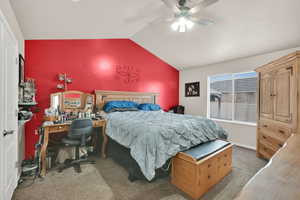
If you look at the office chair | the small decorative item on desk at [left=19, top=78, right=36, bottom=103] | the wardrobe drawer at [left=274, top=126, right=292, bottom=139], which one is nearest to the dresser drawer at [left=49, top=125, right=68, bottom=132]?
the office chair

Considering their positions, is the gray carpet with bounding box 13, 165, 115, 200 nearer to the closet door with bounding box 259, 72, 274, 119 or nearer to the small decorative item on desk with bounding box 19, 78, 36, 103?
the small decorative item on desk with bounding box 19, 78, 36, 103

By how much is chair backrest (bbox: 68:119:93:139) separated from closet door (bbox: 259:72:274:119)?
3.43 meters

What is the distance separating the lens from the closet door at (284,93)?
2270 mm

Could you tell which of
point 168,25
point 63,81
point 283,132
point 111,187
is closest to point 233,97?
point 283,132

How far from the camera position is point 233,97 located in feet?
14.0

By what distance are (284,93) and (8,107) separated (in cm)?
394

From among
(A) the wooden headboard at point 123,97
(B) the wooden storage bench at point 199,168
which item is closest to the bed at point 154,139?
(B) the wooden storage bench at point 199,168

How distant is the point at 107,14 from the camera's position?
2.73 meters

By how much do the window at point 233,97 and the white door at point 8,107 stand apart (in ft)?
15.5

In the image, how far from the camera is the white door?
58.6 inches

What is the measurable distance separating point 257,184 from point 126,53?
428 cm

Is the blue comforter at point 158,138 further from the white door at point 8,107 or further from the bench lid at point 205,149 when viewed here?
the white door at point 8,107

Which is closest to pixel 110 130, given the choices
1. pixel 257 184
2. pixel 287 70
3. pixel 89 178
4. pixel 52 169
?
pixel 89 178

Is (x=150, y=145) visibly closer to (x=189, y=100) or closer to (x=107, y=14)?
(x=107, y=14)
